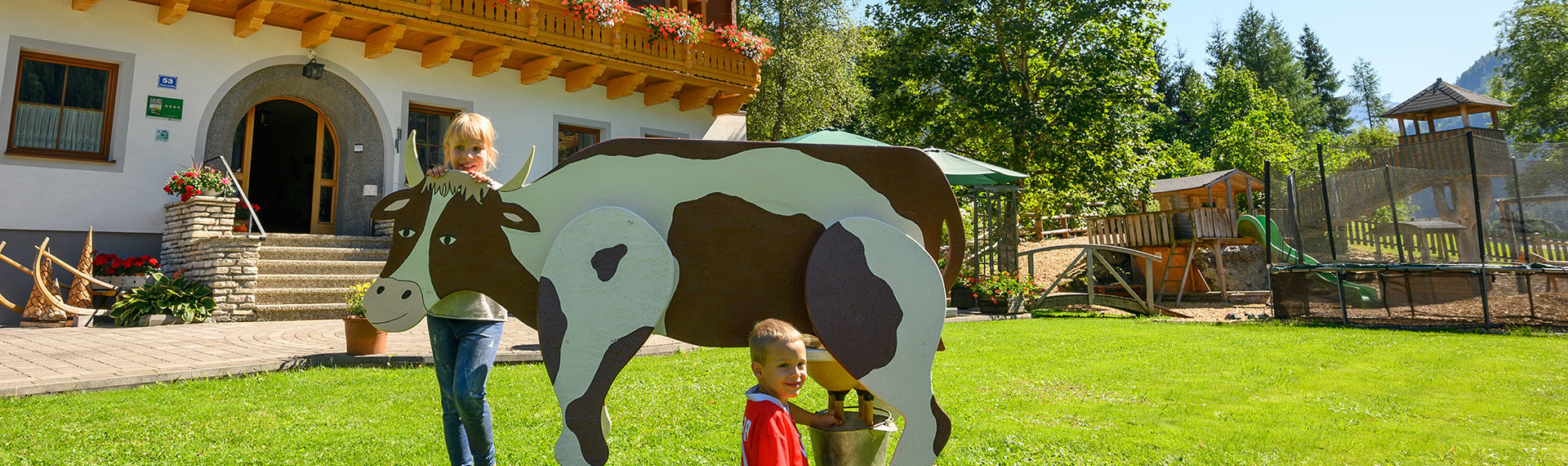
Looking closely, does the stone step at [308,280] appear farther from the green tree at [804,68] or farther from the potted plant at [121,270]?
the green tree at [804,68]

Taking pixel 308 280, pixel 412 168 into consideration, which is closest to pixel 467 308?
pixel 412 168

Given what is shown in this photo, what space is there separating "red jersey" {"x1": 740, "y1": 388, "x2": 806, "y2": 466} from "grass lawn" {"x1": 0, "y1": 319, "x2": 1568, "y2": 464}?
1.42 meters

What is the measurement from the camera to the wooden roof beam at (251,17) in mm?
10797

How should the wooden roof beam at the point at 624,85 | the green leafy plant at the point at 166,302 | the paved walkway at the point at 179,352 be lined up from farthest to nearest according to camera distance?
the wooden roof beam at the point at 624,85
the green leafy plant at the point at 166,302
the paved walkway at the point at 179,352

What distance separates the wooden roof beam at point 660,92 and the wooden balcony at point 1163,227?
11.6 metres

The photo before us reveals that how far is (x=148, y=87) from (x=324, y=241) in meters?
3.13

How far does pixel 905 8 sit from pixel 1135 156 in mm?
6513

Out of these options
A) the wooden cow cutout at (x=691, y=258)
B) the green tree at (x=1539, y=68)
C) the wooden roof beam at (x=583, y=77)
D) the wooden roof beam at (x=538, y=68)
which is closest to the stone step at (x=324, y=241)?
the wooden roof beam at (x=538, y=68)

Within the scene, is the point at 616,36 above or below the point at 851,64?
below

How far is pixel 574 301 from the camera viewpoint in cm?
229

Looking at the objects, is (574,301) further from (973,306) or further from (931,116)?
(931,116)

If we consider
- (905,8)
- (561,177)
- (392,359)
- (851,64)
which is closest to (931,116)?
(905,8)

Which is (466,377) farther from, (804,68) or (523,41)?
(804,68)

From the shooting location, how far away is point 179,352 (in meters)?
6.96
